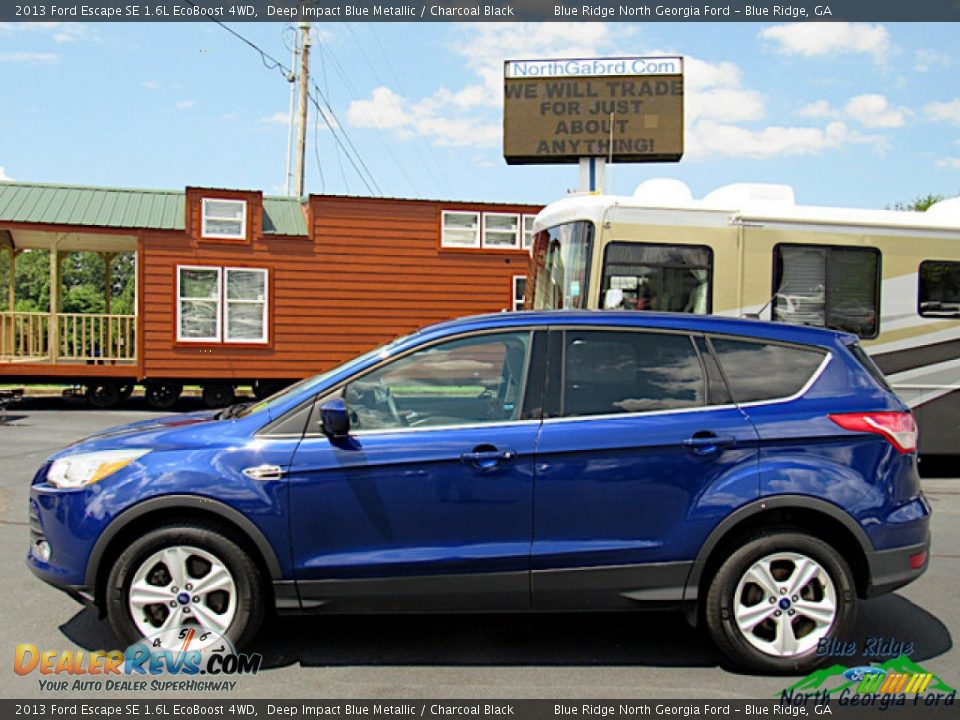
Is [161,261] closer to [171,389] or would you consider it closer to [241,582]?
[171,389]

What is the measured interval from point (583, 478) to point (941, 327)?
7.46 metres

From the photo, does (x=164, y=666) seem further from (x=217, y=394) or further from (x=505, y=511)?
(x=217, y=394)

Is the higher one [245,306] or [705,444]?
[245,306]

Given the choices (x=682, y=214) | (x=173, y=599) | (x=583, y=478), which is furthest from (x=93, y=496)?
(x=682, y=214)

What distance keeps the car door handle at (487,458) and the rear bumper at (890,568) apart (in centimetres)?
186

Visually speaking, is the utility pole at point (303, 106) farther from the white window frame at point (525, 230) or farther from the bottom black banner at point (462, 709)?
the bottom black banner at point (462, 709)

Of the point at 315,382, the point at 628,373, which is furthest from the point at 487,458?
the point at 315,382

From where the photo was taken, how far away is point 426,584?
4.11m

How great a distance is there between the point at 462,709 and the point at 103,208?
624 inches

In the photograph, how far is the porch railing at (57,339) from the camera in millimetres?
17062

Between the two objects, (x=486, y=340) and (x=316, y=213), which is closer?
(x=486, y=340)

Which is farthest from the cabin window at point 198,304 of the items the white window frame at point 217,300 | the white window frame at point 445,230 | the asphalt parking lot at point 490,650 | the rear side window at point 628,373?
the rear side window at point 628,373

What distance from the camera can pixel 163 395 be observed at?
1752cm

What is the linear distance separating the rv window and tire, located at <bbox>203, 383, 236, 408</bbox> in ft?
17.5
